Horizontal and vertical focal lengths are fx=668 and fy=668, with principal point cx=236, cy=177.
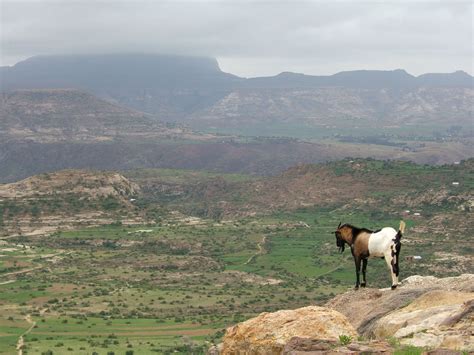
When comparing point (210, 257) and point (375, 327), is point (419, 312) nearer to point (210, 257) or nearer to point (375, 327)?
point (375, 327)

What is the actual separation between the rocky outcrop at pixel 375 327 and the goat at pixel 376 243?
125 centimetres

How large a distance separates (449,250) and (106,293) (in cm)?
5823

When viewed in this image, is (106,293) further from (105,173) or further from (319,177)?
(319,177)

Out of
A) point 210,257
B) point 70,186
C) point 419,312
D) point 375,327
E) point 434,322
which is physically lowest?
point 210,257

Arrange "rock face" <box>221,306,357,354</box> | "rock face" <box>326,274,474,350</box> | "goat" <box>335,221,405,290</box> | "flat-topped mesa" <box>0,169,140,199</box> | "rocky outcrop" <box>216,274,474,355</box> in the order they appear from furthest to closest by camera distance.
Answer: "flat-topped mesa" <box>0,169,140,199</box> < "goat" <box>335,221,405,290</box> < "rock face" <box>221,306,357,354</box> < "rock face" <box>326,274,474,350</box> < "rocky outcrop" <box>216,274,474,355</box>

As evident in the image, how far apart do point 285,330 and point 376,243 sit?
820cm

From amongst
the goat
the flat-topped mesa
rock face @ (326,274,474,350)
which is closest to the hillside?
rock face @ (326,274,474,350)

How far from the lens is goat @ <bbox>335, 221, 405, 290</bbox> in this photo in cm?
2436

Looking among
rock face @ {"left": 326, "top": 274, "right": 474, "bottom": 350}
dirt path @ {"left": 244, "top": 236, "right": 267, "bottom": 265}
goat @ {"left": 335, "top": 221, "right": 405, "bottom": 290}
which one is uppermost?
goat @ {"left": 335, "top": 221, "right": 405, "bottom": 290}

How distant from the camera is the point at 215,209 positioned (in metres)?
192

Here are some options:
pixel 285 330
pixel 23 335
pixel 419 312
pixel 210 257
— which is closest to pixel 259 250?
pixel 210 257

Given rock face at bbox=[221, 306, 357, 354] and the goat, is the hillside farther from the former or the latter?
the goat

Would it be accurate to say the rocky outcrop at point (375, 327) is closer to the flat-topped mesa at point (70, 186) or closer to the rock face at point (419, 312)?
the rock face at point (419, 312)

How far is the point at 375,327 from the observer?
2050 centimetres
